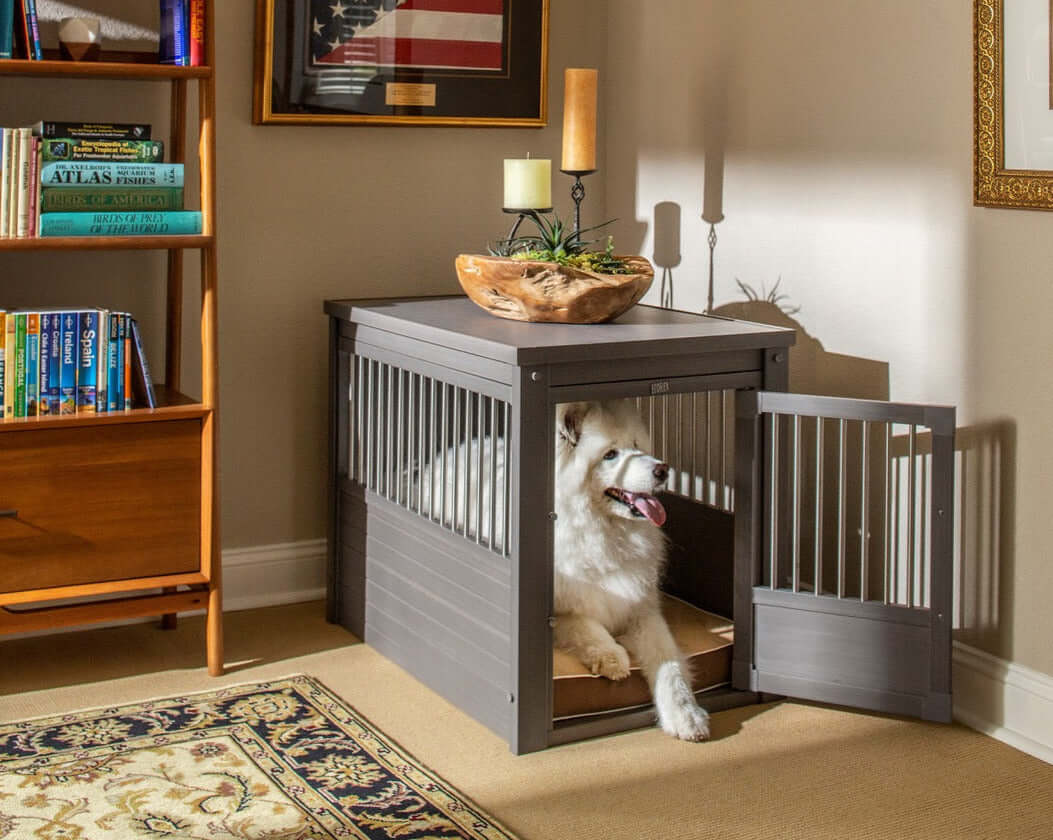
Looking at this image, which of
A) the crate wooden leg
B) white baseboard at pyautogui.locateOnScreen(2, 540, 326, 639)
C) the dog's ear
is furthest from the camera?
white baseboard at pyautogui.locateOnScreen(2, 540, 326, 639)

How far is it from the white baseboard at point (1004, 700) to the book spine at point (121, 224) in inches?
67.5

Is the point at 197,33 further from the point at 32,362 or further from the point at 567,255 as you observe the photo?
the point at 567,255

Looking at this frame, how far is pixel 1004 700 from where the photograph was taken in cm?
250

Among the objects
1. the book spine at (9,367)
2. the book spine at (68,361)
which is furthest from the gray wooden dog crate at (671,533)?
the book spine at (9,367)

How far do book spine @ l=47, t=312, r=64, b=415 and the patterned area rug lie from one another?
603 millimetres

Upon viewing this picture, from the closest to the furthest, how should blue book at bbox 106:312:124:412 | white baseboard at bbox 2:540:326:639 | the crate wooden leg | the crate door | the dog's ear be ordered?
the crate door, the dog's ear, blue book at bbox 106:312:124:412, the crate wooden leg, white baseboard at bbox 2:540:326:639

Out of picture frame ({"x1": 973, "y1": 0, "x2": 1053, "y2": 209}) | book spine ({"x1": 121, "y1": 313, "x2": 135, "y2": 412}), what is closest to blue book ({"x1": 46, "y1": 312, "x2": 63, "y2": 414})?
book spine ({"x1": 121, "y1": 313, "x2": 135, "y2": 412})

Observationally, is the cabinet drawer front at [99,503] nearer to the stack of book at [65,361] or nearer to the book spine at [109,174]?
the stack of book at [65,361]

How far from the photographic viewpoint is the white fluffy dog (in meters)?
2.51

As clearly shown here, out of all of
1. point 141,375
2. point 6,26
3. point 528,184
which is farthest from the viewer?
point 528,184

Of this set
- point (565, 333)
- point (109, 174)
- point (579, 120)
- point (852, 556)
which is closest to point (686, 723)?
point (852, 556)

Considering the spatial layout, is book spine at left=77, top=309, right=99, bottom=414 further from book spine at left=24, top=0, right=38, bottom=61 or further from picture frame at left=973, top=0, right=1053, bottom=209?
picture frame at left=973, top=0, right=1053, bottom=209

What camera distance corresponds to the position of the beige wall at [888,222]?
8.02ft

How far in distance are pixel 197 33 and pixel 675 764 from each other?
1643 millimetres
